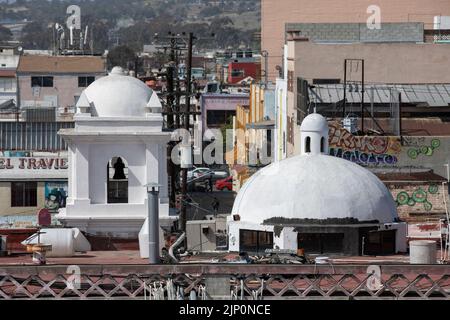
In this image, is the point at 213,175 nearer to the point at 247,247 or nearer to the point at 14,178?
the point at 14,178

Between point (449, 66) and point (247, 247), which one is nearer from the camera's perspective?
point (247, 247)

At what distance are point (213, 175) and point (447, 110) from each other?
1984 centimetres

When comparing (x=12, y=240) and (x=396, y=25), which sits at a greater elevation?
(x=396, y=25)

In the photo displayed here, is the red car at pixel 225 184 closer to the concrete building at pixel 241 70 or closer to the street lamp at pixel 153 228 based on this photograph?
the street lamp at pixel 153 228

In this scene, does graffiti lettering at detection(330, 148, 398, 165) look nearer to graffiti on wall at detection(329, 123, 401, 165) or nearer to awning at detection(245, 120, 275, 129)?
graffiti on wall at detection(329, 123, 401, 165)

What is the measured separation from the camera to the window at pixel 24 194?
66625 mm

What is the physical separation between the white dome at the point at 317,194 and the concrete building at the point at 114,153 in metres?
2.56

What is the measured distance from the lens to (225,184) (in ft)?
283

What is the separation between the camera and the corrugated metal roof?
70250mm

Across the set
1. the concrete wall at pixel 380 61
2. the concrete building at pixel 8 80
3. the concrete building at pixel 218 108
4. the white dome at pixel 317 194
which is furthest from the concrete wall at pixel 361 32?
the white dome at pixel 317 194

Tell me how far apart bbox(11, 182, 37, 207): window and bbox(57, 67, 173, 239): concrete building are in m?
19.6

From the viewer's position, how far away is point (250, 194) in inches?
1783
